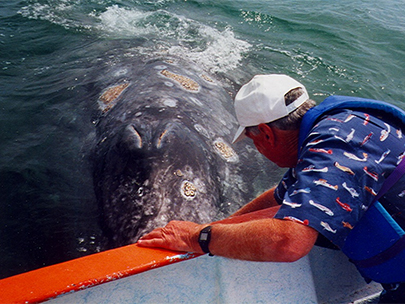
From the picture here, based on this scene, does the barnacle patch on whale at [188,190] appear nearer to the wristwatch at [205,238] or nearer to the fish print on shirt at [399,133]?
the wristwatch at [205,238]

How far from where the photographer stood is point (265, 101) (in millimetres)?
2482

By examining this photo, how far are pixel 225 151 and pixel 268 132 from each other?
2369mm

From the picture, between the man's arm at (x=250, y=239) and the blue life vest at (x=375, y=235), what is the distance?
1.47 feet

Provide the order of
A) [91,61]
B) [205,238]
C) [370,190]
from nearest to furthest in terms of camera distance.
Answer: [370,190] < [205,238] < [91,61]

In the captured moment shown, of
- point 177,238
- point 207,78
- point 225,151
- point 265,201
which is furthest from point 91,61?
point 177,238

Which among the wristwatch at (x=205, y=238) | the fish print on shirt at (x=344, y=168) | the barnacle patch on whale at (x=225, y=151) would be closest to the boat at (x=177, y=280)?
the wristwatch at (x=205, y=238)

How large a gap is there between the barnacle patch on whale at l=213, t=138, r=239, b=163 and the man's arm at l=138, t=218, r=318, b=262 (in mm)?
2216

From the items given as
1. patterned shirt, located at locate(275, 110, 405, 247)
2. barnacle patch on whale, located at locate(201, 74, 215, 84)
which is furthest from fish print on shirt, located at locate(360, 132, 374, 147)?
barnacle patch on whale, located at locate(201, 74, 215, 84)

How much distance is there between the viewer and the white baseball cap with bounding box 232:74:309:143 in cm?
248

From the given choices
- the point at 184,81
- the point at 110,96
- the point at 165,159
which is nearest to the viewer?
the point at 165,159

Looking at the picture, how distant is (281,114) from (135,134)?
7.09 feet

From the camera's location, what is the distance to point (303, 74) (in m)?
8.66

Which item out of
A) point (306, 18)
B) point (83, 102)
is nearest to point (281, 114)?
point (83, 102)

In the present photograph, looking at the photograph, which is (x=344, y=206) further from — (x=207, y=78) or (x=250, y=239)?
(x=207, y=78)
